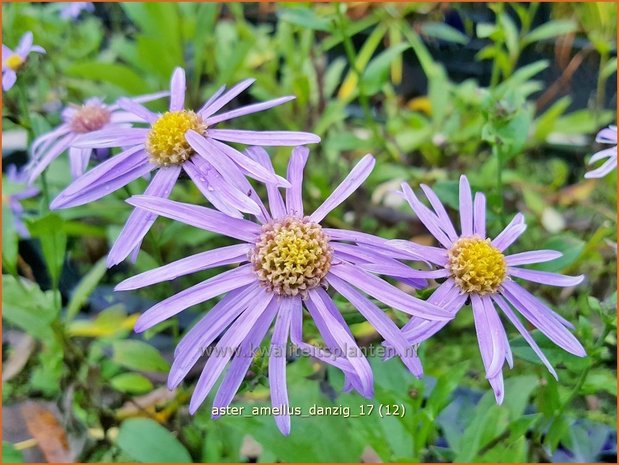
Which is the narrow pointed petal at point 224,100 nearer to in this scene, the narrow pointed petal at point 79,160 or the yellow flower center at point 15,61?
the narrow pointed petal at point 79,160

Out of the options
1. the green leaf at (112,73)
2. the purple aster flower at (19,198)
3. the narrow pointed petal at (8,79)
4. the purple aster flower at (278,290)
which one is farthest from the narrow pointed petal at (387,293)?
the green leaf at (112,73)

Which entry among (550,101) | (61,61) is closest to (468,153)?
(550,101)

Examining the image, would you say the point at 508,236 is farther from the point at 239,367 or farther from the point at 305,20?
the point at 305,20

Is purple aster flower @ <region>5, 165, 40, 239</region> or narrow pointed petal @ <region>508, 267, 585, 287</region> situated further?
→ purple aster flower @ <region>5, 165, 40, 239</region>

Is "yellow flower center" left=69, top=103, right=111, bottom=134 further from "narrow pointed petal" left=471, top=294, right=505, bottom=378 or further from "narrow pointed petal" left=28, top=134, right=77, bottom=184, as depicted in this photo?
"narrow pointed petal" left=471, top=294, right=505, bottom=378

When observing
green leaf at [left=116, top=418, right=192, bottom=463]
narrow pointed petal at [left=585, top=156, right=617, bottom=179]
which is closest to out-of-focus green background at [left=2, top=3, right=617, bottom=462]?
green leaf at [left=116, top=418, right=192, bottom=463]

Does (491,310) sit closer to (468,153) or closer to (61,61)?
(468,153)
